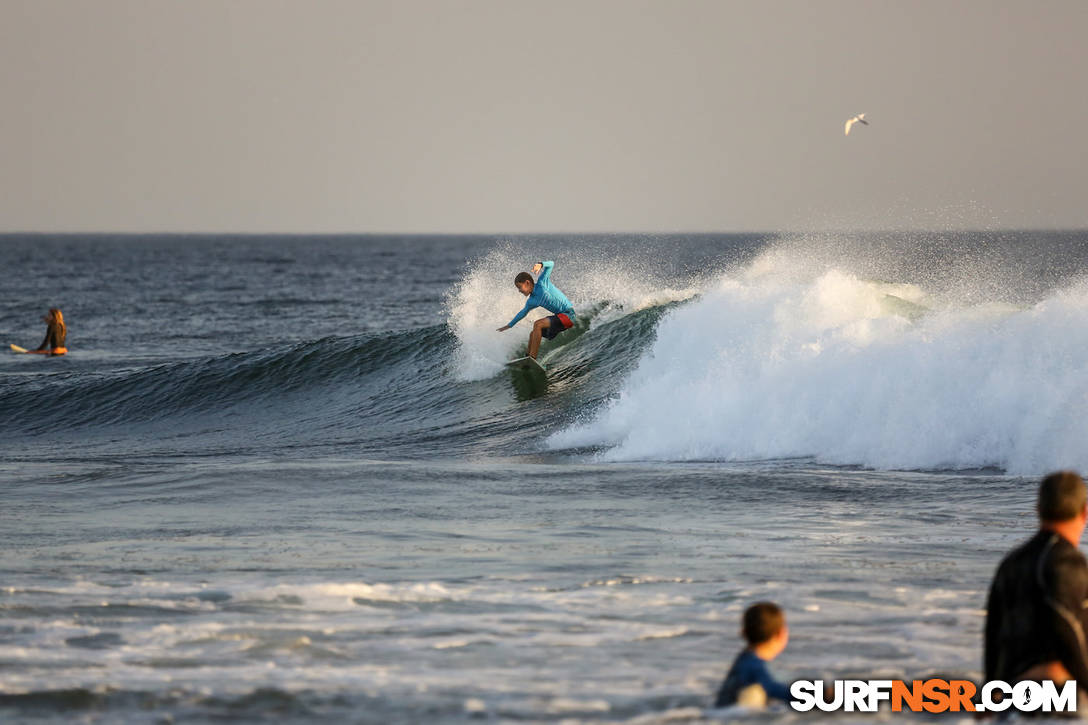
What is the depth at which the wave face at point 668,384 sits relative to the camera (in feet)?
40.6

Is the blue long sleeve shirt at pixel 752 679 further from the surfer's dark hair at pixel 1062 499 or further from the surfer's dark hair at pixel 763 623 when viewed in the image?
the surfer's dark hair at pixel 1062 499

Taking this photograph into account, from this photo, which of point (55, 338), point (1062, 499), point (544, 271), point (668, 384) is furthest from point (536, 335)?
point (55, 338)

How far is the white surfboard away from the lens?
18.5m

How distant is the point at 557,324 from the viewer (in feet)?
57.0

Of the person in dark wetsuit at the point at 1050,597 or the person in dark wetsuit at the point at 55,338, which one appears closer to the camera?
the person in dark wetsuit at the point at 1050,597

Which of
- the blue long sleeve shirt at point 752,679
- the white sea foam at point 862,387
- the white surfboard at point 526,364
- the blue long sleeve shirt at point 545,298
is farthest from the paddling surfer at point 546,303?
the blue long sleeve shirt at point 752,679

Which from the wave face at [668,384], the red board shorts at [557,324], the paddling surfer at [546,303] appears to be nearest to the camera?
the wave face at [668,384]

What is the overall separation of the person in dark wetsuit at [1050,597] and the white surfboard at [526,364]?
1360cm

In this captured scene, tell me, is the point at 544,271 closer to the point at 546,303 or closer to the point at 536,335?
the point at 546,303

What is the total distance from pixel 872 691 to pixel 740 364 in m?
9.04

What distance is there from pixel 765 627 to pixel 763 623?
16 mm

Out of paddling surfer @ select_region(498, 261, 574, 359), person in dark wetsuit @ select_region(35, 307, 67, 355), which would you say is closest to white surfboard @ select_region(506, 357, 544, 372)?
paddling surfer @ select_region(498, 261, 574, 359)

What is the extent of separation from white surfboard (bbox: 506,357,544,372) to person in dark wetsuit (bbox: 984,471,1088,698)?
536 inches

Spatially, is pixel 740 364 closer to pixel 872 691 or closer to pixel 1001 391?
pixel 1001 391
